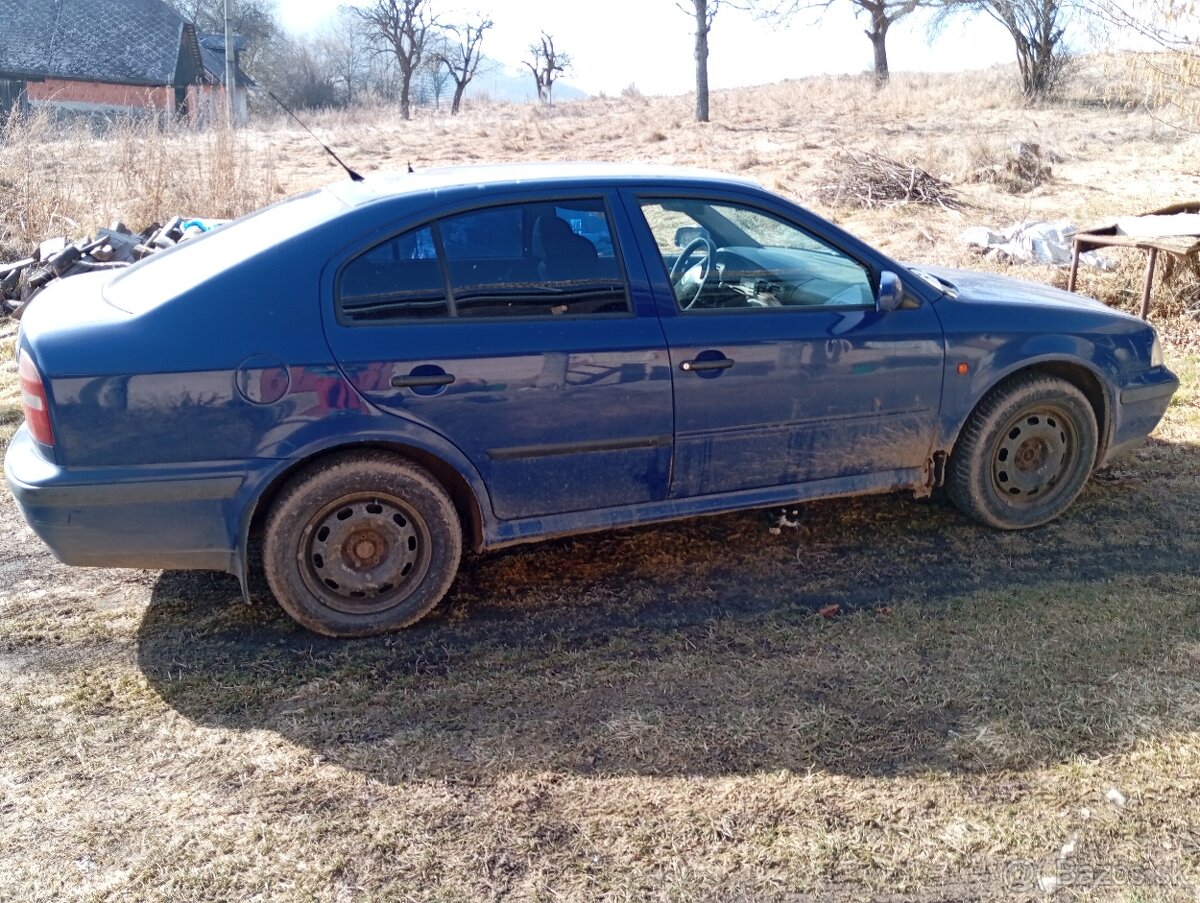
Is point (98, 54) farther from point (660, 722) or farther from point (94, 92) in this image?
point (660, 722)

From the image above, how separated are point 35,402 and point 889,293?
3.28m

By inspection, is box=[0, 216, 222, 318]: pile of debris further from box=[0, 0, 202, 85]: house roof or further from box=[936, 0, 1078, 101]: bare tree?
box=[0, 0, 202, 85]: house roof

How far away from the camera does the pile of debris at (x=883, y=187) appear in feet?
47.3

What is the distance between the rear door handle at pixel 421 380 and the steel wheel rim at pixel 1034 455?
8.48 feet

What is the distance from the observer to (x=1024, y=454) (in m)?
4.89

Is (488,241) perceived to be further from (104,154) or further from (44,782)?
(104,154)

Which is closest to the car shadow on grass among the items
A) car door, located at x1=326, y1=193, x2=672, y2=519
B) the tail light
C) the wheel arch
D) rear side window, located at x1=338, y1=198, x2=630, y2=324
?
the wheel arch

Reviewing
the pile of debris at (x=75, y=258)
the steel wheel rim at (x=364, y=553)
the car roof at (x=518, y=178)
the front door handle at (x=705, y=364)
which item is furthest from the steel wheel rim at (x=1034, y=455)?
the pile of debris at (x=75, y=258)

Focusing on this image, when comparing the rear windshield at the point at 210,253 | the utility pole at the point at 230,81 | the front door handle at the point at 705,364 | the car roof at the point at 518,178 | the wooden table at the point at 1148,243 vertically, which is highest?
the utility pole at the point at 230,81

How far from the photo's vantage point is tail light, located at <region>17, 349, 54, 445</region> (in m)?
3.56

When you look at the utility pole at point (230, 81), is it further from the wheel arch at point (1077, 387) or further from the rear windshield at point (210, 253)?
the wheel arch at point (1077, 387)

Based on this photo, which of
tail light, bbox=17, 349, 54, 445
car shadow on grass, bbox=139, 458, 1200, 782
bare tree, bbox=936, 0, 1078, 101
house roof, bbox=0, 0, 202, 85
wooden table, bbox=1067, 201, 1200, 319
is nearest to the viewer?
car shadow on grass, bbox=139, 458, 1200, 782

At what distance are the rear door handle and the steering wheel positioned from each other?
100 cm

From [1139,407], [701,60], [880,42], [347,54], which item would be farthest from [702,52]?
[347,54]
